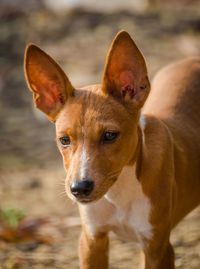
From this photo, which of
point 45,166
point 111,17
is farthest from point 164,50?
point 45,166

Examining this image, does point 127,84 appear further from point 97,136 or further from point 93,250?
point 93,250

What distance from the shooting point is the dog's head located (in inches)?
139

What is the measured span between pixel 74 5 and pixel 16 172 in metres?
6.56

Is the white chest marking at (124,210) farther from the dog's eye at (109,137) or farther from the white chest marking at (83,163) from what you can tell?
the white chest marking at (83,163)

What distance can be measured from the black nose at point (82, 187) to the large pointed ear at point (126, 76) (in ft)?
2.52

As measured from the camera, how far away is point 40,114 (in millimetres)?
8875

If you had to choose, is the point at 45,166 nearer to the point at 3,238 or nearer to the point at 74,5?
the point at 3,238

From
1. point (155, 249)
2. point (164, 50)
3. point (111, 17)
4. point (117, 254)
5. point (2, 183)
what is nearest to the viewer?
point (155, 249)

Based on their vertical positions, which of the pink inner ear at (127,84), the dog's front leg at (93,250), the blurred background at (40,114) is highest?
the pink inner ear at (127,84)

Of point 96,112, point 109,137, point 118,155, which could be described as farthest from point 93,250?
point 96,112

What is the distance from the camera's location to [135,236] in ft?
13.4

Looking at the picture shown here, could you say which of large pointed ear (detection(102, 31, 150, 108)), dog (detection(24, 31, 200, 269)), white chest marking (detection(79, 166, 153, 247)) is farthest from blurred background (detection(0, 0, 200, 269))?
large pointed ear (detection(102, 31, 150, 108))

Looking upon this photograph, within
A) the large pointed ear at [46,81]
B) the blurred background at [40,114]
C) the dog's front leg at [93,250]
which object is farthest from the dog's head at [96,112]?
the dog's front leg at [93,250]

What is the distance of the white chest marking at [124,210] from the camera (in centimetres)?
393
